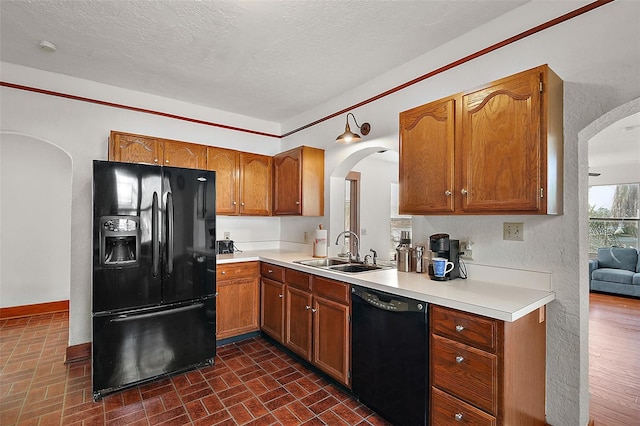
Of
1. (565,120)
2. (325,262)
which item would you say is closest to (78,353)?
(325,262)

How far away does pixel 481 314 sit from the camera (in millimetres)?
1586

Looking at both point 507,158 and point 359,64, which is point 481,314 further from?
point 359,64

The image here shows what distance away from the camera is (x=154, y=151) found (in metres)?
3.22

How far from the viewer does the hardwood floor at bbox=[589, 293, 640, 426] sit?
2.14 m

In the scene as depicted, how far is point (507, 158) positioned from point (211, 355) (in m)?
2.85

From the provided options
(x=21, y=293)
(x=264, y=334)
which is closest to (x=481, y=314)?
(x=264, y=334)

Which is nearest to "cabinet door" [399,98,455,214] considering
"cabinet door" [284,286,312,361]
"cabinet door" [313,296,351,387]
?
"cabinet door" [313,296,351,387]

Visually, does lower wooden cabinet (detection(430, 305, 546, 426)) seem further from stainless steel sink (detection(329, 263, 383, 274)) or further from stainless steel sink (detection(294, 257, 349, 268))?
stainless steel sink (detection(294, 257, 349, 268))

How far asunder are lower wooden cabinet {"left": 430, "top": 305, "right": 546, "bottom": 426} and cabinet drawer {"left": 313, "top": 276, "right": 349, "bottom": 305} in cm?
76

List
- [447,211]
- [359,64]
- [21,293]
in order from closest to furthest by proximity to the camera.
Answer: [447,211] → [359,64] → [21,293]

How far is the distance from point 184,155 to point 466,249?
292cm

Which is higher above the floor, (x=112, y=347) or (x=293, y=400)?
(x=112, y=347)

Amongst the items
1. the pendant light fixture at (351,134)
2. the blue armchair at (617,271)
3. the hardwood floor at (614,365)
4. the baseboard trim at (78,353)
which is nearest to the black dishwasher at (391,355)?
the hardwood floor at (614,365)

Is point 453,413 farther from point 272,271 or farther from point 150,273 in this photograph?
point 150,273
